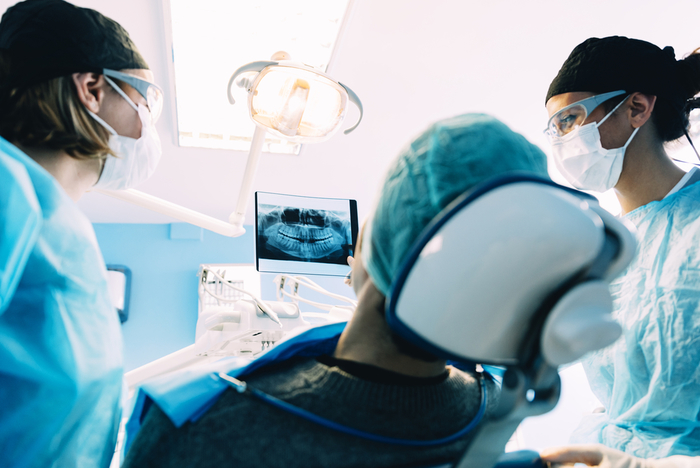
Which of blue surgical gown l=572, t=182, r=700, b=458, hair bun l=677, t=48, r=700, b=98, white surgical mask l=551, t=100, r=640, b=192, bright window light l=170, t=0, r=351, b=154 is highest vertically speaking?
bright window light l=170, t=0, r=351, b=154

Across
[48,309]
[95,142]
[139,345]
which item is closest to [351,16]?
[95,142]

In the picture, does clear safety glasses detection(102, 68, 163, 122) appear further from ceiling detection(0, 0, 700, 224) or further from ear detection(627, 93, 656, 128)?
ear detection(627, 93, 656, 128)

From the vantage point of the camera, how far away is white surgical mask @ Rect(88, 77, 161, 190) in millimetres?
1102

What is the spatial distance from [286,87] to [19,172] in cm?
73

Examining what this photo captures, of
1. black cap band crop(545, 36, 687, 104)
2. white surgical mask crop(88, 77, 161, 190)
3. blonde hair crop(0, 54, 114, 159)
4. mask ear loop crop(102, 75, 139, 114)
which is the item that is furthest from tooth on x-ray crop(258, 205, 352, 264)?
black cap band crop(545, 36, 687, 104)

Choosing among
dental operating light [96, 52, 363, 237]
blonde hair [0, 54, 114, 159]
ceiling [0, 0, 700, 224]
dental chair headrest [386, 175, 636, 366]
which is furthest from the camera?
ceiling [0, 0, 700, 224]

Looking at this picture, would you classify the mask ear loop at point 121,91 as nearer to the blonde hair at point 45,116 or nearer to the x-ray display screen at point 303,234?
the blonde hair at point 45,116

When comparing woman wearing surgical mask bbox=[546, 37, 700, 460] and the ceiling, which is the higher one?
the ceiling

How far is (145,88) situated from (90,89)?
13cm

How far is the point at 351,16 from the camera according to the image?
5.90 ft

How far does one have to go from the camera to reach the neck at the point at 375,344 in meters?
0.61

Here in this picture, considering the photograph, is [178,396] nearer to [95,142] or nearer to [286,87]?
[95,142]

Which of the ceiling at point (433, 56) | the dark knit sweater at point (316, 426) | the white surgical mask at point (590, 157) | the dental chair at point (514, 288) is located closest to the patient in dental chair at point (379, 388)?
the dark knit sweater at point (316, 426)

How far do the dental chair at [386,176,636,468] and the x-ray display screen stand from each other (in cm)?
127
